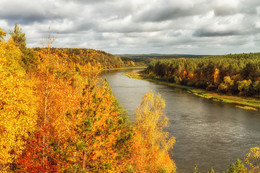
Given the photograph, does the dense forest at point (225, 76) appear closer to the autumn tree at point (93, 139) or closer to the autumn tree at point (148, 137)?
the autumn tree at point (148, 137)

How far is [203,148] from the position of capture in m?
40.2

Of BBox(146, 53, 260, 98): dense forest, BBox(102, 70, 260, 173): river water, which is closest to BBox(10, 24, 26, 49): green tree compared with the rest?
BBox(102, 70, 260, 173): river water

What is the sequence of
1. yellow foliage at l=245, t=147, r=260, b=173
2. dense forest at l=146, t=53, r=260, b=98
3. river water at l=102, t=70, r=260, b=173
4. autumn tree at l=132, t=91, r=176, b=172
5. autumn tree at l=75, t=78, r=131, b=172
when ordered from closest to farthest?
autumn tree at l=75, t=78, r=131, b=172 → yellow foliage at l=245, t=147, r=260, b=173 → autumn tree at l=132, t=91, r=176, b=172 → river water at l=102, t=70, r=260, b=173 → dense forest at l=146, t=53, r=260, b=98

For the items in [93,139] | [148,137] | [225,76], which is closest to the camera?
[93,139]

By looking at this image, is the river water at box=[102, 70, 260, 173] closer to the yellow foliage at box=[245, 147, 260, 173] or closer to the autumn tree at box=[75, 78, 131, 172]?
the yellow foliage at box=[245, 147, 260, 173]

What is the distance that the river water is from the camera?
119 feet

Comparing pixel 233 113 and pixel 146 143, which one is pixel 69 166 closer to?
pixel 146 143

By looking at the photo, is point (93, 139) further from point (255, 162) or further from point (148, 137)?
point (255, 162)

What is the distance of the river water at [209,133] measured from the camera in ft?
119

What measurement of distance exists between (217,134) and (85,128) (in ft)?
135

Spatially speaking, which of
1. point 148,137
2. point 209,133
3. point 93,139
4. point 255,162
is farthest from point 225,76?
point 93,139

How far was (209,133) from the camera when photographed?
4825 centimetres

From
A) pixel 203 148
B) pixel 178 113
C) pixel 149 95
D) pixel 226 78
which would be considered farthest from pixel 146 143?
pixel 226 78

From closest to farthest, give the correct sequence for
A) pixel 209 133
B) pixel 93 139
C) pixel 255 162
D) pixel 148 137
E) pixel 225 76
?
pixel 93 139, pixel 148 137, pixel 255 162, pixel 209 133, pixel 225 76
